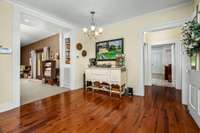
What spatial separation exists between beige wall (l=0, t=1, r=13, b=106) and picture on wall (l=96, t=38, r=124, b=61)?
312 centimetres

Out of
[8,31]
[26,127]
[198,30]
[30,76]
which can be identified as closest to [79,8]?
[8,31]

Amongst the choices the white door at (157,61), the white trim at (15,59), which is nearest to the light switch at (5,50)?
the white trim at (15,59)

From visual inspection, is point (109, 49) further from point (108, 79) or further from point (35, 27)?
point (35, 27)

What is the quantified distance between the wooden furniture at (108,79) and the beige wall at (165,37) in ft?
9.91

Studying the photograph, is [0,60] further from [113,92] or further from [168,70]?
[168,70]

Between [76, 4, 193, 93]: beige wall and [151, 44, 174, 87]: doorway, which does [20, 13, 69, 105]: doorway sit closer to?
[76, 4, 193, 93]: beige wall

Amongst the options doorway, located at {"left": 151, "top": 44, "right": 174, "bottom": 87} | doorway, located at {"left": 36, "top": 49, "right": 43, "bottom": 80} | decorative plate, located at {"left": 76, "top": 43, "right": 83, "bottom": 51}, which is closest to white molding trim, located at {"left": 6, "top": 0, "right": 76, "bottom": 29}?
decorative plate, located at {"left": 76, "top": 43, "right": 83, "bottom": 51}

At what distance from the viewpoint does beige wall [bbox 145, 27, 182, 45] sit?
16.9 ft

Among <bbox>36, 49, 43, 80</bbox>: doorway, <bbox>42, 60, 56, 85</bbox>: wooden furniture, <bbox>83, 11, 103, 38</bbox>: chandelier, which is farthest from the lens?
<bbox>36, 49, 43, 80</bbox>: doorway

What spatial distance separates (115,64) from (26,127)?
10.9 ft

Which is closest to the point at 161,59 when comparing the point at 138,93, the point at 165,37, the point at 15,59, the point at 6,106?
the point at 165,37

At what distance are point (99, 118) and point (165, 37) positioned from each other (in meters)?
5.16

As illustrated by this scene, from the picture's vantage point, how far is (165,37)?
5.55m

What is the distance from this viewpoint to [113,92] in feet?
13.5
